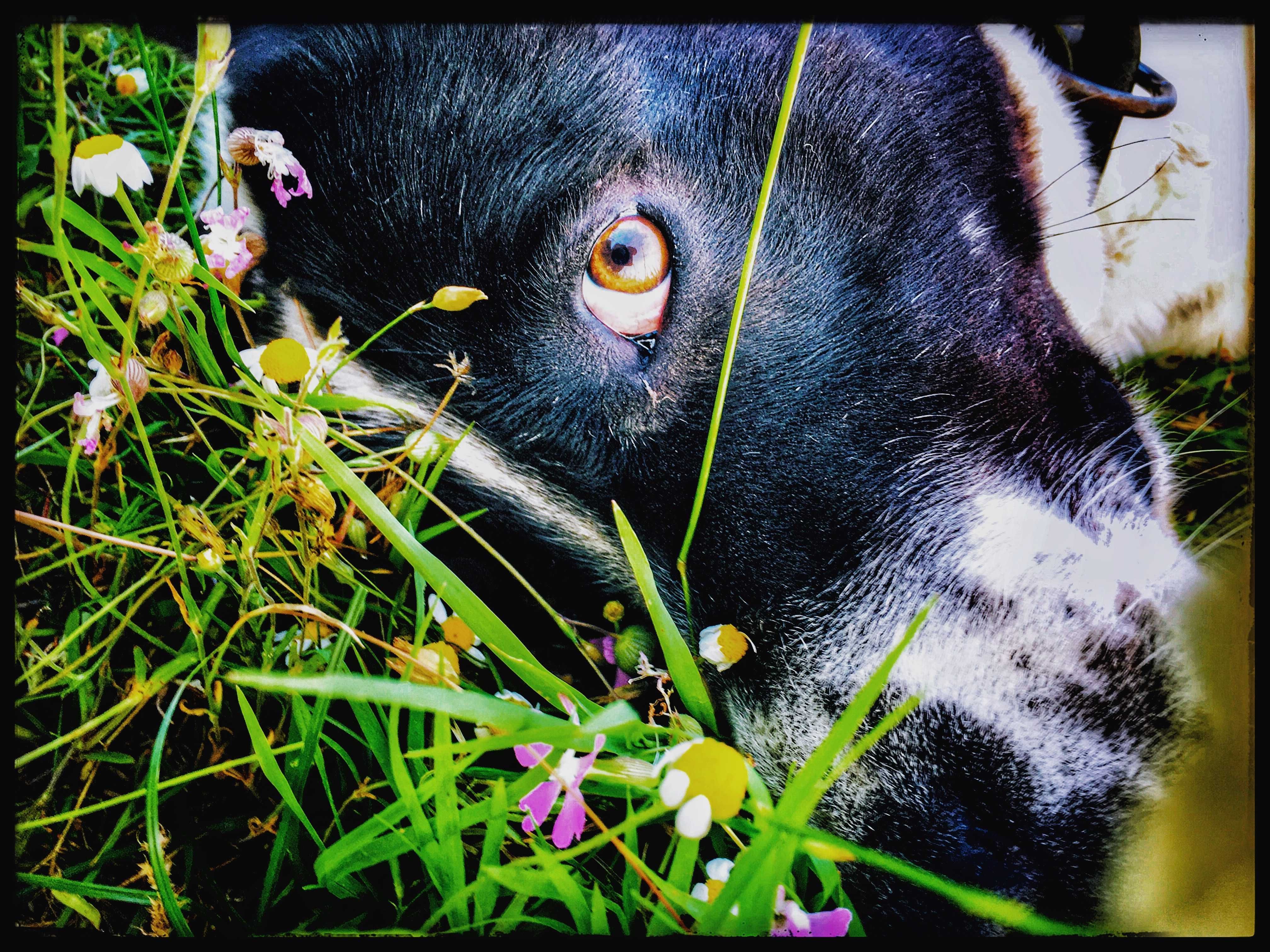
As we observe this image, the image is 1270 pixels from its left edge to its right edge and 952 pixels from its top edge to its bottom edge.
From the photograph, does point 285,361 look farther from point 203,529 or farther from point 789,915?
point 789,915

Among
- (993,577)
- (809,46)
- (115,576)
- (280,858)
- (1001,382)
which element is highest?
(809,46)

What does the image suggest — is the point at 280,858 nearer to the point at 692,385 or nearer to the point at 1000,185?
the point at 692,385

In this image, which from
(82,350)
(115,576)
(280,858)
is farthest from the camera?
(82,350)

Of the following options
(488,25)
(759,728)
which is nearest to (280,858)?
(759,728)

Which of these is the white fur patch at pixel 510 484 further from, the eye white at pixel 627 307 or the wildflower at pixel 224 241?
the eye white at pixel 627 307

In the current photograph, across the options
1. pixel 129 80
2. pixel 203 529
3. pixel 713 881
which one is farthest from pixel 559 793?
pixel 129 80

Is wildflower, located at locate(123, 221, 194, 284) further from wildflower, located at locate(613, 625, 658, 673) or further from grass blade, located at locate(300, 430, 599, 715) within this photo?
wildflower, located at locate(613, 625, 658, 673)

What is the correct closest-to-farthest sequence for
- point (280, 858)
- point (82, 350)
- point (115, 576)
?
point (280, 858) < point (115, 576) < point (82, 350)
